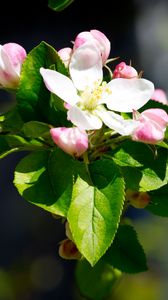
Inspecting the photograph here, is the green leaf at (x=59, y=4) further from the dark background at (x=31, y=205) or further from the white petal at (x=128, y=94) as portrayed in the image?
the dark background at (x=31, y=205)

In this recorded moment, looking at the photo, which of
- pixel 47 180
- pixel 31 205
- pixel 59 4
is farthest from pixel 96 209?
pixel 31 205

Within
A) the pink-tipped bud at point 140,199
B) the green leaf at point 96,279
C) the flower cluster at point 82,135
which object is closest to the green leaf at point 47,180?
the flower cluster at point 82,135

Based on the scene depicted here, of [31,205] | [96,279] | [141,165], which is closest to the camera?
[141,165]

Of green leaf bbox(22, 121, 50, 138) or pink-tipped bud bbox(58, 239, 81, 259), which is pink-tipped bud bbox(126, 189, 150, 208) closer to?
pink-tipped bud bbox(58, 239, 81, 259)

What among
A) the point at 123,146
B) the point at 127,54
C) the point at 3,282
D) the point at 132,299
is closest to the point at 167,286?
the point at 132,299

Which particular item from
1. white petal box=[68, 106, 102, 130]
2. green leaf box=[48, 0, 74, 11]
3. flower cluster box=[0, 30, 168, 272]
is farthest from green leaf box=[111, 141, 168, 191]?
green leaf box=[48, 0, 74, 11]

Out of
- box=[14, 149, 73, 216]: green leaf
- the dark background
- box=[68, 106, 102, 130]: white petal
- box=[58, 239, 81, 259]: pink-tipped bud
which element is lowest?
the dark background

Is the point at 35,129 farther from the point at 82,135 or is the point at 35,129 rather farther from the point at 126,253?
the point at 126,253
